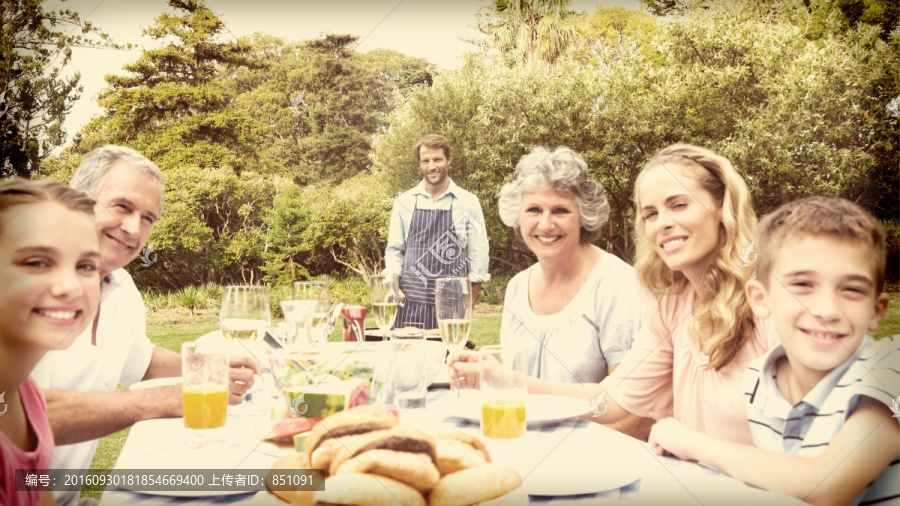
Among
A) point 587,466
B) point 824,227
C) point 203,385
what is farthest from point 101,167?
point 824,227

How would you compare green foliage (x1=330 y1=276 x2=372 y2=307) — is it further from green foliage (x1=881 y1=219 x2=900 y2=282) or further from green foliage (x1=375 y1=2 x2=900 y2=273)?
green foliage (x1=881 y1=219 x2=900 y2=282)

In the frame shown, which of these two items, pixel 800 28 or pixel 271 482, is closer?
pixel 271 482

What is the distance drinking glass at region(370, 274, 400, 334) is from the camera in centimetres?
191

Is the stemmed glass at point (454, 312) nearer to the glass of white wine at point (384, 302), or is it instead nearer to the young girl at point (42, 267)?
the glass of white wine at point (384, 302)

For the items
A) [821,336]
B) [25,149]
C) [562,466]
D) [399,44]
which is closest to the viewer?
[562,466]

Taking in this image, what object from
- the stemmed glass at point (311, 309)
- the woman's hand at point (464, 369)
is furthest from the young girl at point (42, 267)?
the woman's hand at point (464, 369)

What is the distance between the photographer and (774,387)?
163 cm

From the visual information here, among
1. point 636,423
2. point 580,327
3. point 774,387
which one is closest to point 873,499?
point 774,387

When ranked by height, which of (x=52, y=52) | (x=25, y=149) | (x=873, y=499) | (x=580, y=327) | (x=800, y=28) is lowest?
(x=873, y=499)

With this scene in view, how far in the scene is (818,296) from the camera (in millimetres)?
1651

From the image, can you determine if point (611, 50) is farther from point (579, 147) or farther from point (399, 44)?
point (399, 44)

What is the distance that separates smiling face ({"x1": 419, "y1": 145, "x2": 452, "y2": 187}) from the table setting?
4.68ft

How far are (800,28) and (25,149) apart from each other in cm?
309

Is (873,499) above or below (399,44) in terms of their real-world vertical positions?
below
